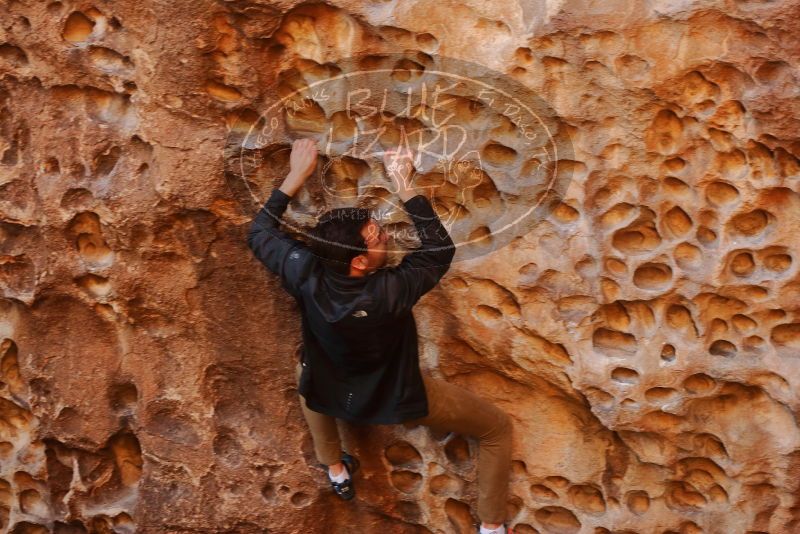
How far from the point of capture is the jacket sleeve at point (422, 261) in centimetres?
275

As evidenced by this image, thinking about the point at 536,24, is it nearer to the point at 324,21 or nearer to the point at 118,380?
the point at 324,21

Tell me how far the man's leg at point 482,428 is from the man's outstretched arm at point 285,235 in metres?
0.49

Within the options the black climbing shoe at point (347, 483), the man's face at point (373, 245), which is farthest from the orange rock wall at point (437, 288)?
the man's face at point (373, 245)

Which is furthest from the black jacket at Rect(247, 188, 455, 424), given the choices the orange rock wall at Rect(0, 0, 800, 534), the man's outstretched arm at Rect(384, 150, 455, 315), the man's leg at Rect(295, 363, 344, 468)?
the orange rock wall at Rect(0, 0, 800, 534)

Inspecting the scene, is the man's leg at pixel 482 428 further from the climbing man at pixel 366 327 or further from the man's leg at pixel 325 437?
the man's leg at pixel 325 437

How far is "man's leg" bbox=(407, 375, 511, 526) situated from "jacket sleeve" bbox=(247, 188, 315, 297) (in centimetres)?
49

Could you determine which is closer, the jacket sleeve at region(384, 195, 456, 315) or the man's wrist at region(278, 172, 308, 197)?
the jacket sleeve at region(384, 195, 456, 315)

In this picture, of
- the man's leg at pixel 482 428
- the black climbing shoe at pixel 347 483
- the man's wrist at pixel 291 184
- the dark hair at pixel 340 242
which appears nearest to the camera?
the dark hair at pixel 340 242

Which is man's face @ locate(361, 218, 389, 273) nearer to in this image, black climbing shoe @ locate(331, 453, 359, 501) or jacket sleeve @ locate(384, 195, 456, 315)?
jacket sleeve @ locate(384, 195, 456, 315)

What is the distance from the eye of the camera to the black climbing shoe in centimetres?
325

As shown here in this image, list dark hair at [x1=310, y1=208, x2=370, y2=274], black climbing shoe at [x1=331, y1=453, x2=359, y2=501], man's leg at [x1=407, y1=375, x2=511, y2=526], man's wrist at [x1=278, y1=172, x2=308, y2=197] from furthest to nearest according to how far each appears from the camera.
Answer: black climbing shoe at [x1=331, y1=453, x2=359, y2=501], man's leg at [x1=407, y1=375, x2=511, y2=526], man's wrist at [x1=278, y1=172, x2=308, y2=197], dark hair at [x1=310, y1=208, x2=370, y2=274]

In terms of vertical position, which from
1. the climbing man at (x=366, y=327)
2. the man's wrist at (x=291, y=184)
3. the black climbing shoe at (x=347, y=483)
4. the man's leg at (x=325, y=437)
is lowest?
the black climbing shoe at (x=347, y=483)

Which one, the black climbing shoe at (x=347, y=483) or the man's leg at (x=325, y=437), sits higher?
the man's leg at (x=325, y=437)

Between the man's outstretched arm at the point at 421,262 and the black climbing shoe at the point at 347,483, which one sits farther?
the black climbing shoe at the point at 347,483
